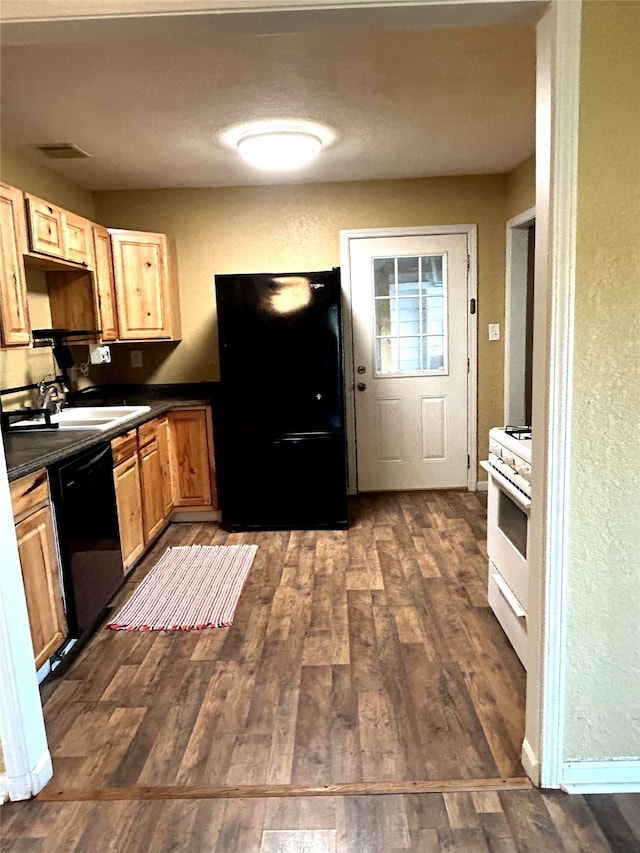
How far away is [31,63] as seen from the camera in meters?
2.17

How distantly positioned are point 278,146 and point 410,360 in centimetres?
191

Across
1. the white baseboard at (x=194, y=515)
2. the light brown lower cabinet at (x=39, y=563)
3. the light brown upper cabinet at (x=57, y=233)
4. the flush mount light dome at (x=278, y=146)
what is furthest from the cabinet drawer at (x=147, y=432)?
the flush mount light dome at (x=278, y=146)

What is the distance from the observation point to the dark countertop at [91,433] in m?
2.14

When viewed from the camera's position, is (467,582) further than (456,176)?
No

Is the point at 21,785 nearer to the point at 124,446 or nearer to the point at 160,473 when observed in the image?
the point at 124,446

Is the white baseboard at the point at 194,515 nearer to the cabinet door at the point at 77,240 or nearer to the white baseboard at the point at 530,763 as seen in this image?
the cabinet door at the point at 77,240

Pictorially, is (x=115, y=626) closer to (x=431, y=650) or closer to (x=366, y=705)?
(x=366, y=705)

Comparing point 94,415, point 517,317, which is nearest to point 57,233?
point 94,415

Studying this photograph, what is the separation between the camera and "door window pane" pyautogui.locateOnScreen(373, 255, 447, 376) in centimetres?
431

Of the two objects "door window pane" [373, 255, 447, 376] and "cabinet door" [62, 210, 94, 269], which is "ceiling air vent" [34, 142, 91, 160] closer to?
"cabinet door" [62, 210, 94, 269]

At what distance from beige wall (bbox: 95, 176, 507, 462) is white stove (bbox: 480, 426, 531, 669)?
7.55 feet

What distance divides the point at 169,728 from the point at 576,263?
1.92 metres

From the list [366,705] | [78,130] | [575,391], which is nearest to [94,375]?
[78,130]

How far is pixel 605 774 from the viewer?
1.58 m
